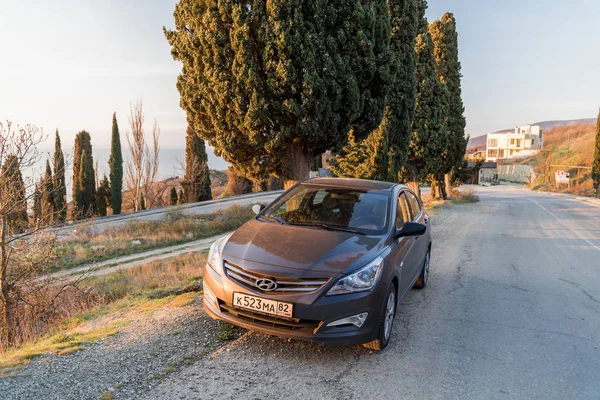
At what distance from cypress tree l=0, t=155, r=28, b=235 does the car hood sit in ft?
13.7

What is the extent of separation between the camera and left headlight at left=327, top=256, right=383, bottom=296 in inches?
145

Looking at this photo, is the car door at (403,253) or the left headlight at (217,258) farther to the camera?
the car door at (403,253)

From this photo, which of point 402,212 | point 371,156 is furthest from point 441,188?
point 402,212

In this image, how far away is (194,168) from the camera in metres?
33.5

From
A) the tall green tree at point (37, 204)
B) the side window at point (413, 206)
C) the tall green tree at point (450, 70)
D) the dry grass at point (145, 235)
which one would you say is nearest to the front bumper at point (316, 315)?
the side window at point (413, 206)

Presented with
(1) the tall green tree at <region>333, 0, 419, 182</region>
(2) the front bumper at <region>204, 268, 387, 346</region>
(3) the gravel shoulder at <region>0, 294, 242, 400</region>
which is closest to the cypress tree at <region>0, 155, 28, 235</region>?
(3) the gravel shoulder at <region>0, 294, 242, 400</region>

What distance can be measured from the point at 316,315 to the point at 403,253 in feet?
5.36

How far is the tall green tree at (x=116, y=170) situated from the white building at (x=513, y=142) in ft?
307

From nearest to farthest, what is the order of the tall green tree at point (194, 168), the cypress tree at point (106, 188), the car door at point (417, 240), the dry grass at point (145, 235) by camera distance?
the car door at point (417, 240), the dry grass at point (145, 235), the tall green tree at point (194, 168), the cypress tree at point (106, 188)

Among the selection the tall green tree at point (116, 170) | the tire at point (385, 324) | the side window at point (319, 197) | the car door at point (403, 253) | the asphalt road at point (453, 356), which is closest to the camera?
the asphalt road at point (453, 356)

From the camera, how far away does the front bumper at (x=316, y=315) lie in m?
3.62

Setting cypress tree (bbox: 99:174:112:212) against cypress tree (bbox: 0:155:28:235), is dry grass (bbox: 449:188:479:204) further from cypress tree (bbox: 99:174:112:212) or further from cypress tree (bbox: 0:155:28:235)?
cypress tree (bbox: 99:174:112:212)

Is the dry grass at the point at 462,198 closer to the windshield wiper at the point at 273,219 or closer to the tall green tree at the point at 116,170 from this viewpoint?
the windshield wiper at the point at 273,219

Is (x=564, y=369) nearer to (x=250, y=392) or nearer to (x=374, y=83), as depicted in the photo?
(x=250, y=392)
